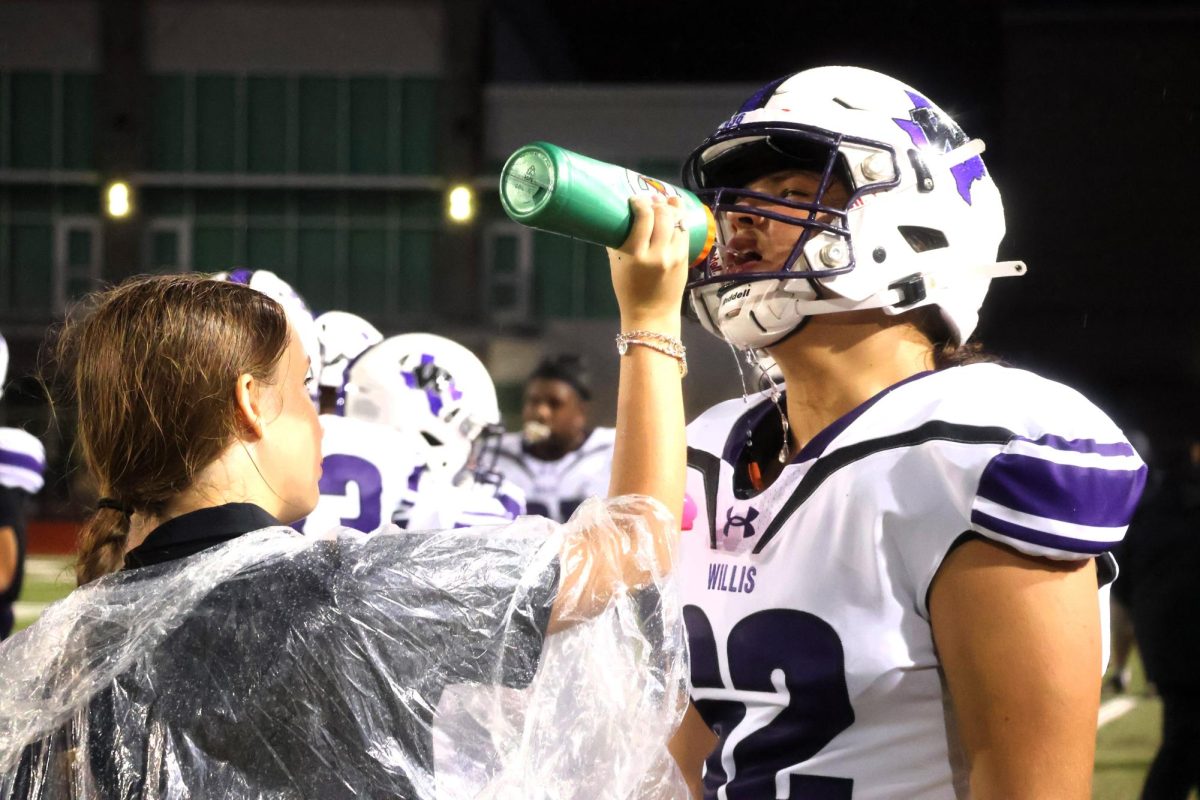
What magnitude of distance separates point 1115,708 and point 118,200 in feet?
Result: 48.9

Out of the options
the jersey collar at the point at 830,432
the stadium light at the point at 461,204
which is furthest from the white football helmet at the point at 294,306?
the stadium light at the point at 461,204

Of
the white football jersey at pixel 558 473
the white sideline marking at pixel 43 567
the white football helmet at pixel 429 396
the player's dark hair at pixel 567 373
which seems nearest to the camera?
the white football helmet at pixel 429 396

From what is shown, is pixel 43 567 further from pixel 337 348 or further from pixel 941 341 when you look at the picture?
pixel 941 341

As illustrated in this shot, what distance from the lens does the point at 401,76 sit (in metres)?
18.2

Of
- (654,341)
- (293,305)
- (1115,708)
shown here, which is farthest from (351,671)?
(1115,708)

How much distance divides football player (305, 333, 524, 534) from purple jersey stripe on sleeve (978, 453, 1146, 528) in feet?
6.94

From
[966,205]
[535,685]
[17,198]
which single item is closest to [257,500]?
[535,685]

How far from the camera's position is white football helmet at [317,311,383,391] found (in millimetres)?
4461

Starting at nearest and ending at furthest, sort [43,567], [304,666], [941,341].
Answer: [304,666] < [941,341] < [43,567]

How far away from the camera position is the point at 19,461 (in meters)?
3.85

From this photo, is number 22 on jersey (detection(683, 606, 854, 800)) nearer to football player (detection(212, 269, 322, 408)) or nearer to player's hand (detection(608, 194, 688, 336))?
player's hand (detection(608, 194, 688, 336))

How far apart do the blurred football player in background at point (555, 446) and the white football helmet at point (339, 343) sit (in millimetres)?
1830

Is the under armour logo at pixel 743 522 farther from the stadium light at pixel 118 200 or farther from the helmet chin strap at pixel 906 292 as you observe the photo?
the stadium light at pixel 118 200

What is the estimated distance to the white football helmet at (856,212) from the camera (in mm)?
1511
